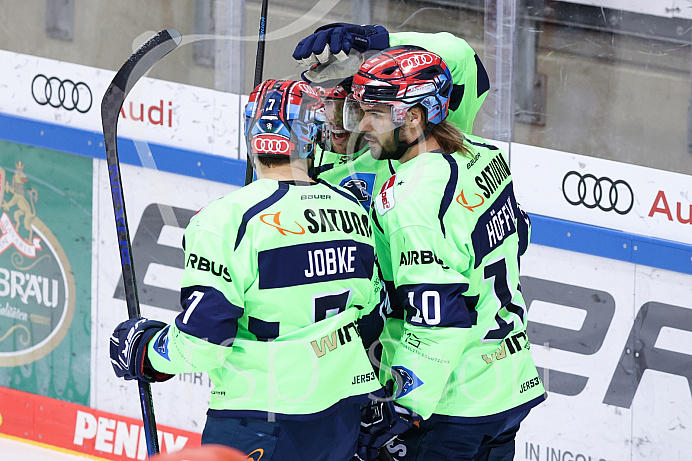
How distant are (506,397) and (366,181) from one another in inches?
26.0

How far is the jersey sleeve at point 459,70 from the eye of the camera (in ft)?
9.84

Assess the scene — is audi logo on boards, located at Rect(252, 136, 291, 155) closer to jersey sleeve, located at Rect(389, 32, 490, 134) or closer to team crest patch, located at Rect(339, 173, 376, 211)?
team crest patch, located at Rect(339, 173, 376, 211)

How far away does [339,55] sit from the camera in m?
2.89

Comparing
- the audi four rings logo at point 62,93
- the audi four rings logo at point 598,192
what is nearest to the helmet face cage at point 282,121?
the audi four rings logo at point 598,192

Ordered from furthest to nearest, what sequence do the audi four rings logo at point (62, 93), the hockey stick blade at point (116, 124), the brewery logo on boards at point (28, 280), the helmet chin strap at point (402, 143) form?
1. the brewery logo on boards at point (28, 280)
2. the audi four rings logo at point (62, 93)
3. the hockey stick blade at point (116, 124)
4. the helmet chin strap at point (402, 143)

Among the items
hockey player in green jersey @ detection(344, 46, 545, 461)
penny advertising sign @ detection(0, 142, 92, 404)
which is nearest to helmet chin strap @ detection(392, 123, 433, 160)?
hockey player in green jersey @ detection(344, 46, 545, 461)

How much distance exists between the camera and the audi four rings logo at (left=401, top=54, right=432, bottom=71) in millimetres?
2744

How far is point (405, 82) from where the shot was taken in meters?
2.71

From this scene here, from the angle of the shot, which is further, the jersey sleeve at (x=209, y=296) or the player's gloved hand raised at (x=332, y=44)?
the player's gloved hand raised at (x=332, y=44)

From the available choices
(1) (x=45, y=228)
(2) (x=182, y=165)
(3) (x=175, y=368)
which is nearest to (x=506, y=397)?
(3) (x=175, y=368)

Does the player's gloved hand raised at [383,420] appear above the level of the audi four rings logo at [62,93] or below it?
below

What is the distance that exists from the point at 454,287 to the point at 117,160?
96cm

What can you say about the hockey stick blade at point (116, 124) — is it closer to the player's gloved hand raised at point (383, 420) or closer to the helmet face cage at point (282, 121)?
the helmet face cage at point (282, 121)

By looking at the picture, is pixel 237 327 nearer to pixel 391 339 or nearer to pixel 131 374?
pixel 131 374
